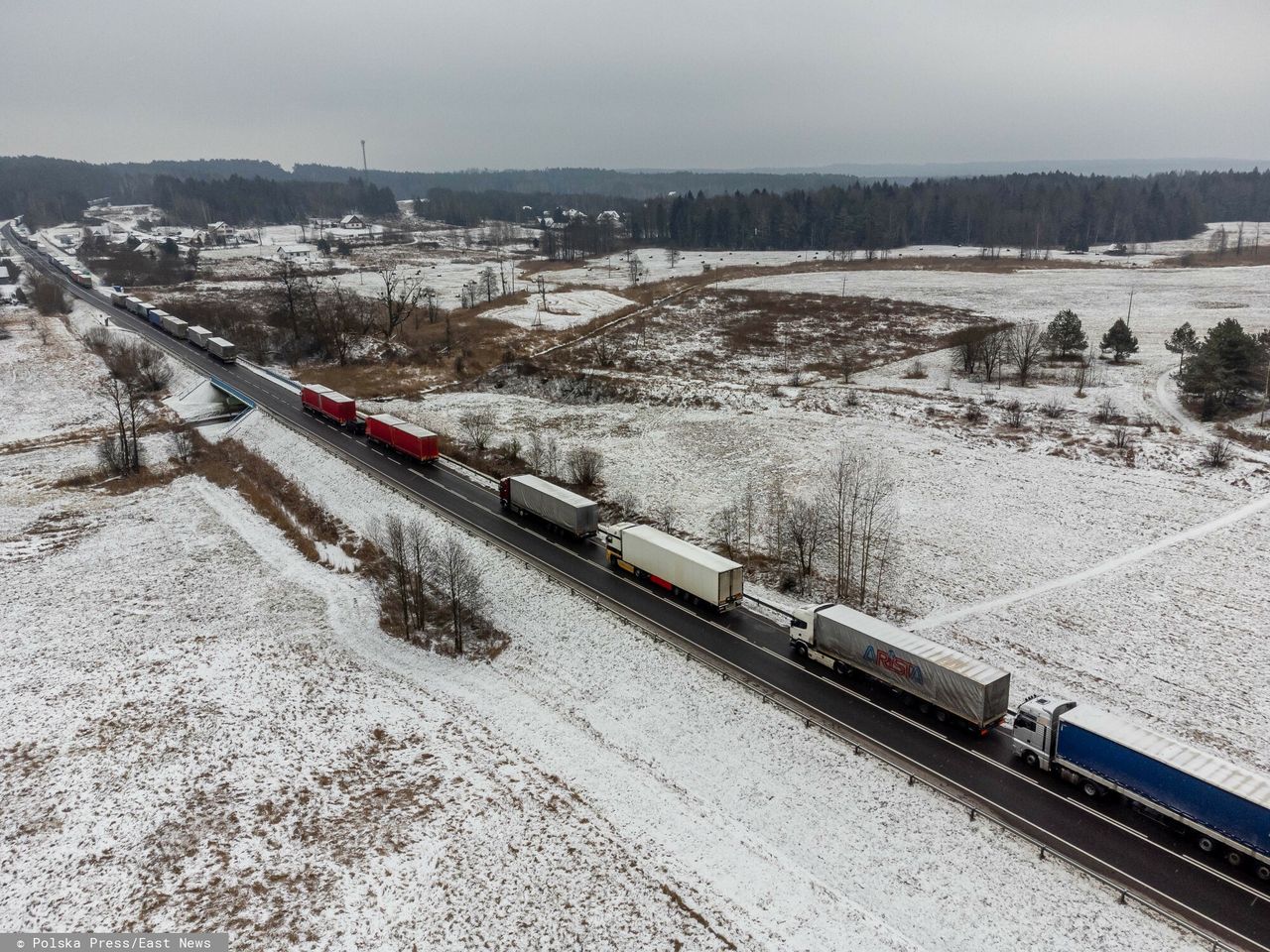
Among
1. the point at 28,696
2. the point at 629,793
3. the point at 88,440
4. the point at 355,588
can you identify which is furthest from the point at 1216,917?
the point at 88,440

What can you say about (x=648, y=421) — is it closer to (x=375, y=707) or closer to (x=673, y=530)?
(x=673, y=530)

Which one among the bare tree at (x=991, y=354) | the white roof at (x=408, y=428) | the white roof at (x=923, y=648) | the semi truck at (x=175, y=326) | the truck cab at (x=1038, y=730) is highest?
the semi truck at (x=175, y=326)

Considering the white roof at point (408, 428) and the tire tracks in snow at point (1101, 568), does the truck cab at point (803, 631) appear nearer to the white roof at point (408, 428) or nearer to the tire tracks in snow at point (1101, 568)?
the tire tracks in snow at point (1101, 568)

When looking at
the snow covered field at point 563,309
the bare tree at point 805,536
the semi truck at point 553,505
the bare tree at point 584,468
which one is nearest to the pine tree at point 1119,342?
the bare tree at point 805,536

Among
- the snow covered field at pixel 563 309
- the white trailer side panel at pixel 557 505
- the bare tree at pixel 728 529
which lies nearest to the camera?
the white trailer side panel at pixel 557 505

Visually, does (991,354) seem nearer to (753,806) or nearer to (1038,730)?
(1038,730)

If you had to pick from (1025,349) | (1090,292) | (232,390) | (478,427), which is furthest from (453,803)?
(1090,292)
